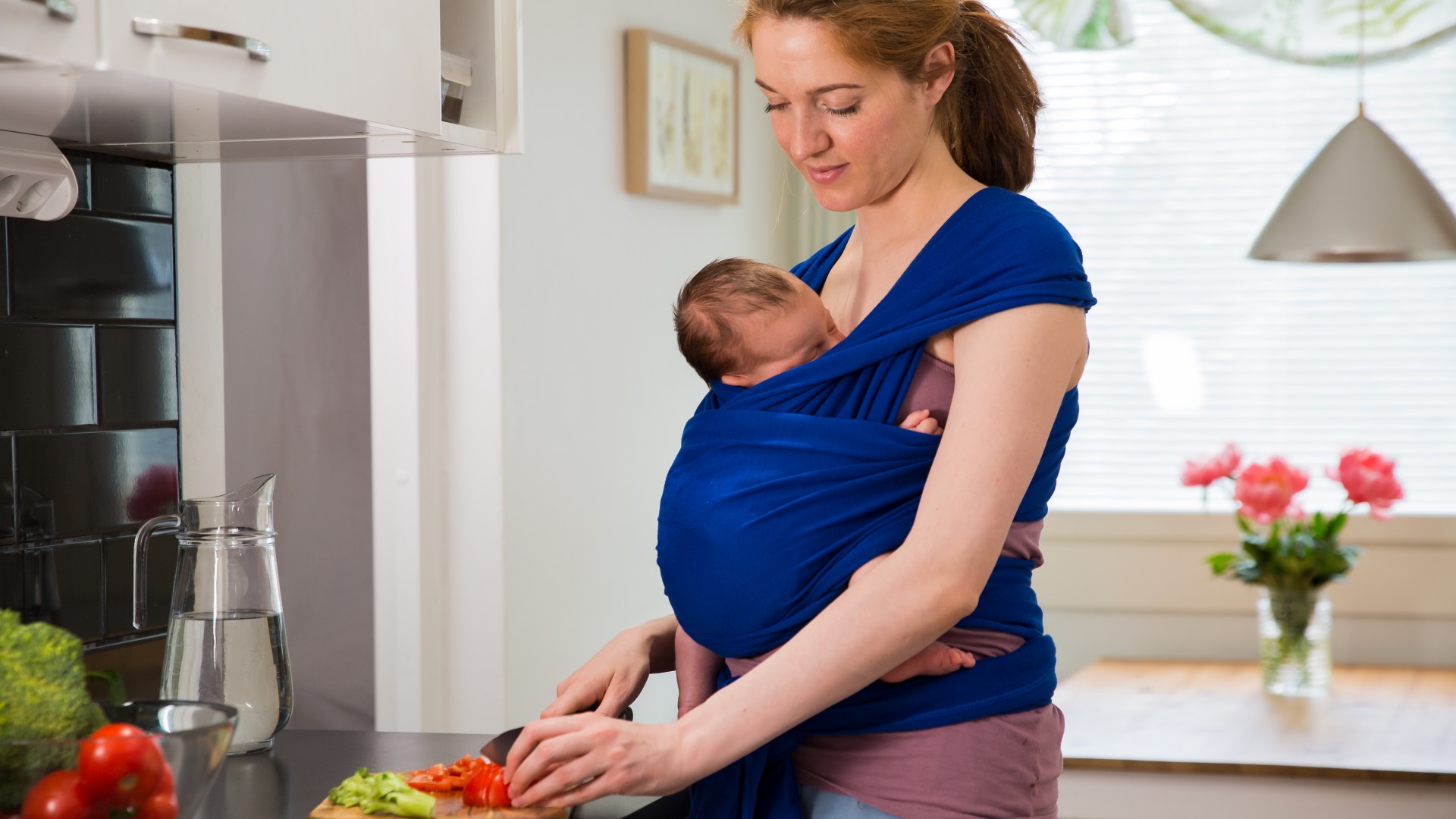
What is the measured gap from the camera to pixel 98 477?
1500mm

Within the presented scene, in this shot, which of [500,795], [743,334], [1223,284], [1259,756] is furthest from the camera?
[1223,284]

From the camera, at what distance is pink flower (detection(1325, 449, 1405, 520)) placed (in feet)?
9.62

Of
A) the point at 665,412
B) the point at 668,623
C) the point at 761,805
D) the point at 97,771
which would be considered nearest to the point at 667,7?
the point at 665,412

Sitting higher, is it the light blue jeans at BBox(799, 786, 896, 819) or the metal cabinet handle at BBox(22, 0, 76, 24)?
the metal cabinet handle at BBox(22, 0, 76, 24)

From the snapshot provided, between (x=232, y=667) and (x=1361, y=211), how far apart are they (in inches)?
90.5

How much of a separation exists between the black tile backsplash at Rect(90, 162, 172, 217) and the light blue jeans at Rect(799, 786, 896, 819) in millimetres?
972

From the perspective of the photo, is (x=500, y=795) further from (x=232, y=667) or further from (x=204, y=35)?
(x=204, y=35)

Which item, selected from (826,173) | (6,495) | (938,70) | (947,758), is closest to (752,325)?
(826,173)

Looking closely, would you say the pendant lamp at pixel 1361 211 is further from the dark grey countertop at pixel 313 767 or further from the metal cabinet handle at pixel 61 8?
the metal cabinet handle at pixel 61 8

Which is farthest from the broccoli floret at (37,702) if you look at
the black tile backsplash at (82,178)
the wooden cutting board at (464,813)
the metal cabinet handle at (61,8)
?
the black tile backsplash at (82,178)

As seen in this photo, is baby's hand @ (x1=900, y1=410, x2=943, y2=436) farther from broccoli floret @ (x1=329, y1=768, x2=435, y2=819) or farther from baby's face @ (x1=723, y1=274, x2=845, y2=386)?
broccoli floret @ (x1=329, y1=768, x2=435, y2=819)

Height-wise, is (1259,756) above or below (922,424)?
below

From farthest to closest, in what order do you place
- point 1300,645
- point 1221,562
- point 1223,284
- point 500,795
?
point 1223,284 → point 1221,562 → point 1300,645 → point 500,795

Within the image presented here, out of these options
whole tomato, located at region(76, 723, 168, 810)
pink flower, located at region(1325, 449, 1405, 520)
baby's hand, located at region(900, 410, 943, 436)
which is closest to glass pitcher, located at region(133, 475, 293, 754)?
whole tomato, located at region(76, 723, 168, 810)
